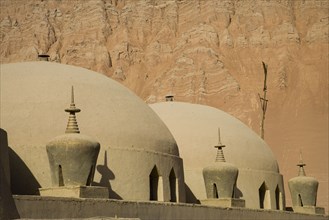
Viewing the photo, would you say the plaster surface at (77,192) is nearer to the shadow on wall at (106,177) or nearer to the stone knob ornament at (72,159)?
the stone knob ornament at (72,159)

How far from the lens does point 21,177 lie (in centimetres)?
2100

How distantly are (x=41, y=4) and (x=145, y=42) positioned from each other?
1291 centimetres

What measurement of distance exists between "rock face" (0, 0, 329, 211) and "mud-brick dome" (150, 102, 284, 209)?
154ft

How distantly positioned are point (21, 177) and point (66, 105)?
2667 millimetres

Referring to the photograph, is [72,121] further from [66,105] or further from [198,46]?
[198,46]

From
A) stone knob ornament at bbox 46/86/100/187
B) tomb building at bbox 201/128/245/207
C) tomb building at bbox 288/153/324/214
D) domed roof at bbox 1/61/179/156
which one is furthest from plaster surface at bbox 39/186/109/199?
tomb building at bbox 288/153/324/214

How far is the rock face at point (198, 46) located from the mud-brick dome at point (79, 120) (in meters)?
56.0

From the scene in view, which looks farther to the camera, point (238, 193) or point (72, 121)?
point (238, 193)

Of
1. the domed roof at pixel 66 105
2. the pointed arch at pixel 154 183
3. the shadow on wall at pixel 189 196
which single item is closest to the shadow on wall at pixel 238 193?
the shadow on wall at pixel 189 196

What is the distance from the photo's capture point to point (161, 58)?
88.2m

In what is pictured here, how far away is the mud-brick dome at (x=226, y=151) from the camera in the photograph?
29.1 metres

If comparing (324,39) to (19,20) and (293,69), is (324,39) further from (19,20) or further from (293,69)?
(19,20)

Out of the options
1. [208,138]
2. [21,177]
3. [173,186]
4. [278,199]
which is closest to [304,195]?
[278,199]

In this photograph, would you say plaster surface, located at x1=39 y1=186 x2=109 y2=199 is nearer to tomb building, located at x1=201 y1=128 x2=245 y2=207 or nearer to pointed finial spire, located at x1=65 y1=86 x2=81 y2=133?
pointed finial spire, located at x1=65 y1=86 x2=81 y2=133
